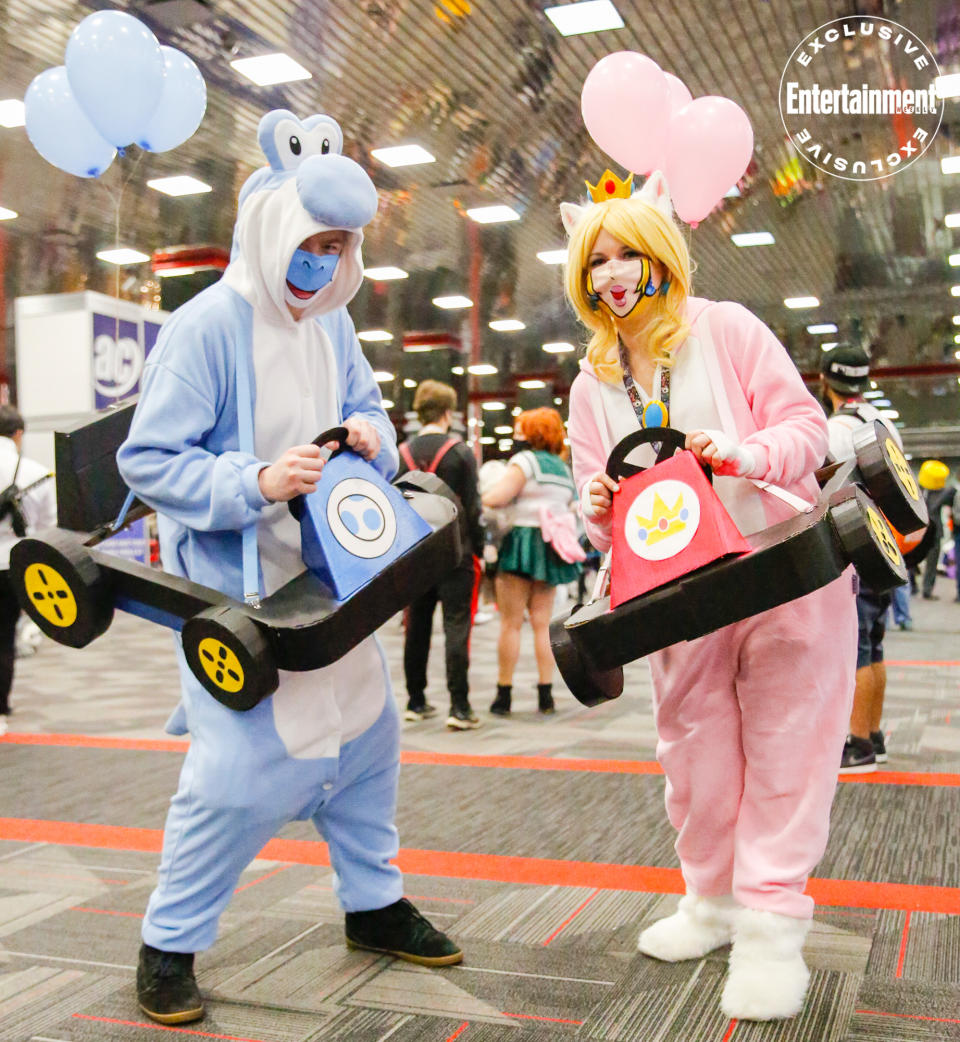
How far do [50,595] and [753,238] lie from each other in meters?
9.49

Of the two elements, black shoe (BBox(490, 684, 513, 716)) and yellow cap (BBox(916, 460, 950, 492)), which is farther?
yellow cap (BBox(916, 460, 950, 492))

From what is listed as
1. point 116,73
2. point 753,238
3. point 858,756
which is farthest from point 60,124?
point 753,238

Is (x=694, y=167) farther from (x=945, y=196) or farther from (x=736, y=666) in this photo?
(x=945, y=196)

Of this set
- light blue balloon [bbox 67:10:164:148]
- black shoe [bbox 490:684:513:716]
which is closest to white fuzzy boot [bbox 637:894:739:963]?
black shoe [bbox 490:684:513:716]

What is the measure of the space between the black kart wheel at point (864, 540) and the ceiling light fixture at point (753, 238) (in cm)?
901

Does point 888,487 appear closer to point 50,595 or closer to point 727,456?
point 727,456

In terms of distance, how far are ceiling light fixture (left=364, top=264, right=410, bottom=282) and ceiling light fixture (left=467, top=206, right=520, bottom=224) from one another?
1990mm

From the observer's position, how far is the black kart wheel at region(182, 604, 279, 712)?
1.75m

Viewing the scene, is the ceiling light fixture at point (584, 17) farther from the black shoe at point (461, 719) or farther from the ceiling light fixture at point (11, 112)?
the black shoe at point (461, 719)

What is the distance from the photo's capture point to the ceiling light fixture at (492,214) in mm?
9539

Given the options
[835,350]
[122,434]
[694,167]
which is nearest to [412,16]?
[835,350]

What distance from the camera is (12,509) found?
4.75m

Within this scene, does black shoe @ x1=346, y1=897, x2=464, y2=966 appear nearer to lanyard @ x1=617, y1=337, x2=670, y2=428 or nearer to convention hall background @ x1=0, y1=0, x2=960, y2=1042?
convention hall background @ x1=0, y1=0, x2=960, y2=1042

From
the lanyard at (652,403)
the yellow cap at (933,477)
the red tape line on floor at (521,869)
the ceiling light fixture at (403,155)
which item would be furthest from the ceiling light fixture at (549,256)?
the lanyard at (652,403)
